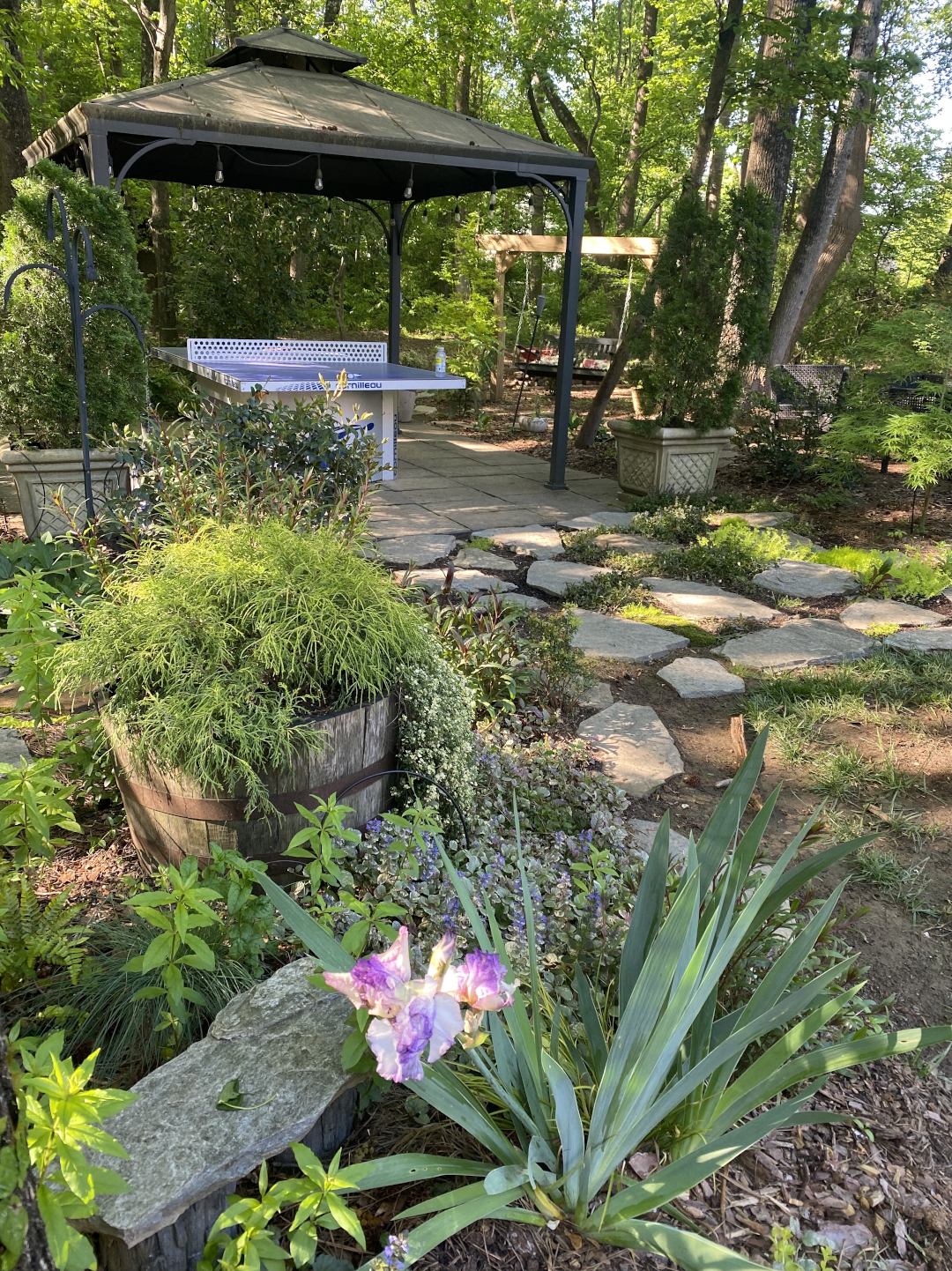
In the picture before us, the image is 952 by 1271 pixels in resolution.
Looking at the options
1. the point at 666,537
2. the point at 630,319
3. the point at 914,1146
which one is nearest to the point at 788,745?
the point at 914,1146

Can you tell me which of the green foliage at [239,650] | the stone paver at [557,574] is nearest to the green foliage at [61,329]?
the stone paver at [557,574]

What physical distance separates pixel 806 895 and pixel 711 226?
5.74 metres

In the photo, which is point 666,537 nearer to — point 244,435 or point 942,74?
point 244,435

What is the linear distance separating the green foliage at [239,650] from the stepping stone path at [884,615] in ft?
10.1

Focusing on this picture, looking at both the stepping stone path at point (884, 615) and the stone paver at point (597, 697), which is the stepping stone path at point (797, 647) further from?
the stone paver at point (597, 697)

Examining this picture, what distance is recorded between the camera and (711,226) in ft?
21.6

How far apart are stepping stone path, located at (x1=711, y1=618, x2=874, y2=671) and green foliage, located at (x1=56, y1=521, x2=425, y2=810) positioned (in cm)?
221

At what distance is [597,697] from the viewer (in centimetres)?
368

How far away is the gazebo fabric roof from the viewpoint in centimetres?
582

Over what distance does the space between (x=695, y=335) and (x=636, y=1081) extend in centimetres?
627

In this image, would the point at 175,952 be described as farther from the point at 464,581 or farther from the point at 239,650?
the point at 464,581

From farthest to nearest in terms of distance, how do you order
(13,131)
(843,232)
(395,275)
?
(843,232) < (395,275) < (13,131)

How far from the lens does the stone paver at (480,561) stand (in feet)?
Answer: 17.3

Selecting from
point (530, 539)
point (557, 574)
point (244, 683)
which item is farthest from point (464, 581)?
point (244, 683)
